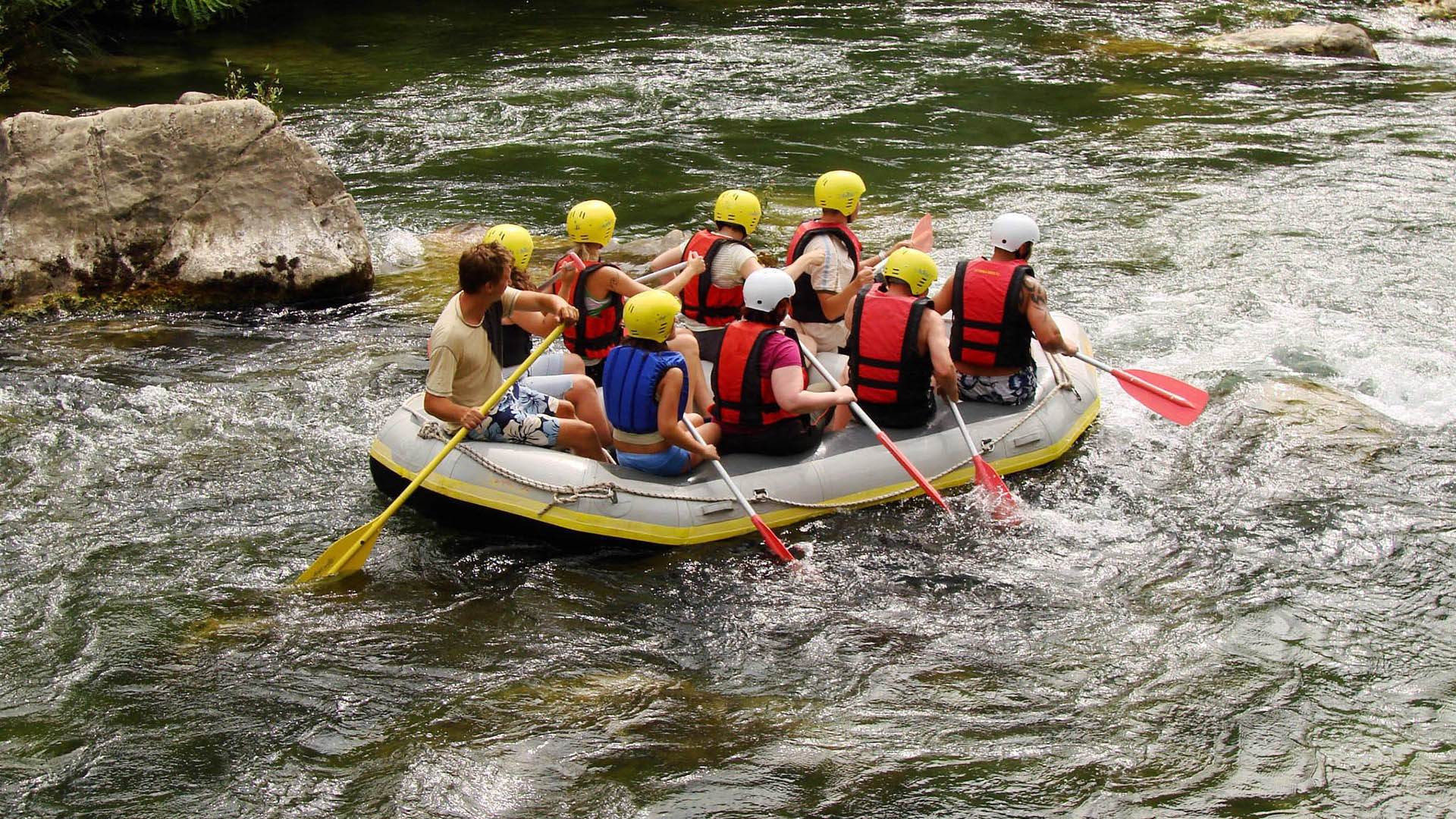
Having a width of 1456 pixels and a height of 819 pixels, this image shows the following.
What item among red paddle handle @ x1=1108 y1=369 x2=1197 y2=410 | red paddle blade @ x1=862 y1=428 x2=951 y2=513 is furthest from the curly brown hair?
red paddle handle @ x1=1108 y1=369 x2=1197 y2=410

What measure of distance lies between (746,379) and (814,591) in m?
1.06

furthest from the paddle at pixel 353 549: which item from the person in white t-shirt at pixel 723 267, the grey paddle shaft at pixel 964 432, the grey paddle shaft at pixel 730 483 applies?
the grey paddle shaft at pixel 964 432

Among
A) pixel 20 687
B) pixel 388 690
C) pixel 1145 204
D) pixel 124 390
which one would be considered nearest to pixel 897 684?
pixel 388 690

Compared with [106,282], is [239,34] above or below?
above

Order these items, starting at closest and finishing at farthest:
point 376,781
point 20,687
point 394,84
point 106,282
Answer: point 376,781 < point 20,687 < point 106,282 < point 394,84

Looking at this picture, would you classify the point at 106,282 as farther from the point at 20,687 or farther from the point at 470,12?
the point at 470,12

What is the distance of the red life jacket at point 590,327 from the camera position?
673 cm

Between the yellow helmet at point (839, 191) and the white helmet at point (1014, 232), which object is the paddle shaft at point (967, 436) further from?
the yellow helmet at point (839, 191)

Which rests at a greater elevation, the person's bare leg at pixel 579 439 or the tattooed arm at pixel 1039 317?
the tattooed arm at pixel 1039 317

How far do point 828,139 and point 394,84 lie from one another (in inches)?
223

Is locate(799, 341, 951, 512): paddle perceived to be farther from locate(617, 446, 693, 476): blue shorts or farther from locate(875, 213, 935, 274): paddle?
locate(875, 213, 935, 274): paddle

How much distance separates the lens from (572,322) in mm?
6188

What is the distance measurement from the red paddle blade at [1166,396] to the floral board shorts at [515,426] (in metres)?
3.21

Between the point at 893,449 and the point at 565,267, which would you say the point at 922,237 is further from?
the point at 565,267
